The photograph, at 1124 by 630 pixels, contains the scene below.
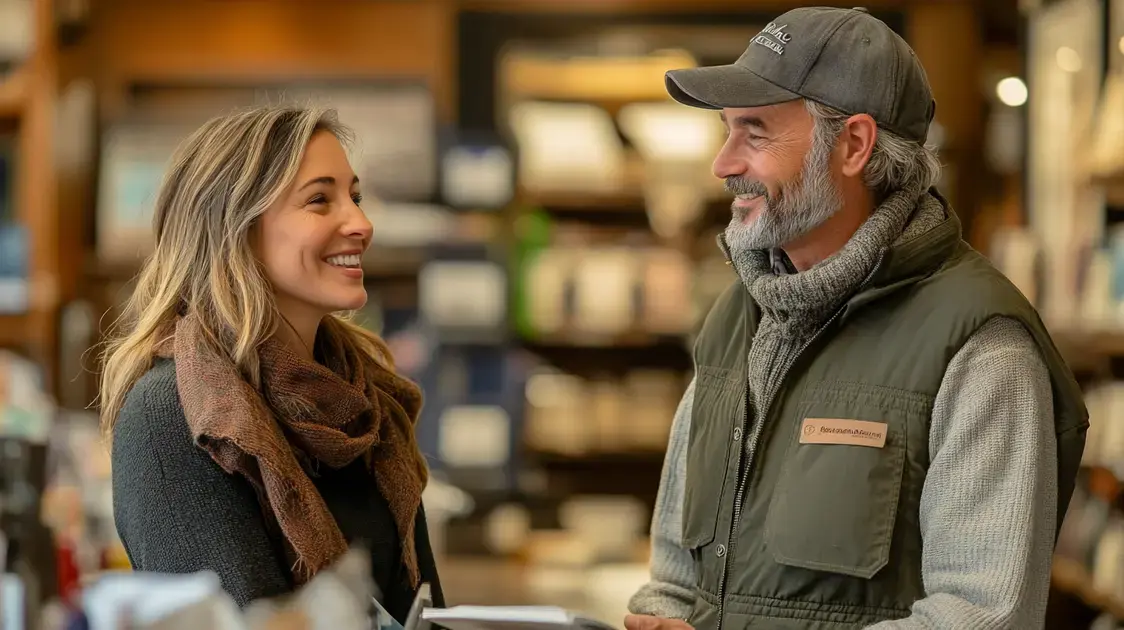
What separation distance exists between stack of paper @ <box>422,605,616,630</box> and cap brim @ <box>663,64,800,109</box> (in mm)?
790

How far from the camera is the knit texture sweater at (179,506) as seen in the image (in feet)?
6.06

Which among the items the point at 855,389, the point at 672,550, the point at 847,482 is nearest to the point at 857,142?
the point at 855,389

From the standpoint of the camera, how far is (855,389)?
1886 mm

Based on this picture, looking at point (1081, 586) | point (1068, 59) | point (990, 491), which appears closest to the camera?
point (990, 491)

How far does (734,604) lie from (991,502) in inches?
15.3

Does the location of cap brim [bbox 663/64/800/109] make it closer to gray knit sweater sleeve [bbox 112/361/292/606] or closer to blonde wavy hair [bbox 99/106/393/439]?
blonde wavy hair [bbox 99/106/393/439]

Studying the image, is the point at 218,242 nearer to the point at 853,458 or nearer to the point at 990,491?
the point at 853,458

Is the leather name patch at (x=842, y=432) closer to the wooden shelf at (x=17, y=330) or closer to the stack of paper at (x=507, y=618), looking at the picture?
the stack of paper at (x=507, y=618)

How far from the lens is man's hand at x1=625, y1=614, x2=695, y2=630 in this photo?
1.93m

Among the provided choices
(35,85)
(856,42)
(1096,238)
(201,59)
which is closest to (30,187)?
(35,85)

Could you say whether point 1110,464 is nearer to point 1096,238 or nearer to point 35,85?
point 1096,238

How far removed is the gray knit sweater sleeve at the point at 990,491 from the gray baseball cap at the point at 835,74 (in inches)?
14.4

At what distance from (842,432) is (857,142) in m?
0.43

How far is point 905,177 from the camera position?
6.47 feet
